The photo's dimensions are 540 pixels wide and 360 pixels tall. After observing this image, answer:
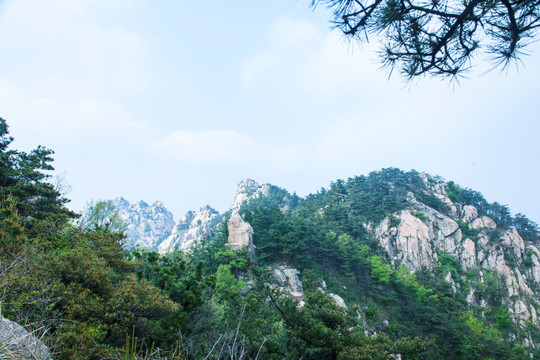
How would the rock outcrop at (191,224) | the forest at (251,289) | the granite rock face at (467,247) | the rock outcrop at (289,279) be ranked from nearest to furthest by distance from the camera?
the forest at (251,289), the rock outcrop at (289,279), the granite rock face at (467,247), the rock outcrop at (191,224)

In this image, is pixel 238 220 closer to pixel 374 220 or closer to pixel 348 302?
pixel 348 302

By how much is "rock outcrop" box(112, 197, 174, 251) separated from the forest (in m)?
60.8

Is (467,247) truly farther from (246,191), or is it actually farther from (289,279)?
(246,191)

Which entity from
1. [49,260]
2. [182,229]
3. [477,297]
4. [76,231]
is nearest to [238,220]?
[76,231]

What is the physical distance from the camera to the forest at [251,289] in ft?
14.3

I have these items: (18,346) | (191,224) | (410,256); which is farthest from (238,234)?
(191,224)

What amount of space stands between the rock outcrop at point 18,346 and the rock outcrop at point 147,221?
92.1 meters

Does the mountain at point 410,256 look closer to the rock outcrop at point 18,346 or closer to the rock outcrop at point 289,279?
the rock outcrop at point 289,279

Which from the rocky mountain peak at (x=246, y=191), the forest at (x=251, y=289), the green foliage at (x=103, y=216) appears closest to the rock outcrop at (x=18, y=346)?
the forest at (x=251, y=289)

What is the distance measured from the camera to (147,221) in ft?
313

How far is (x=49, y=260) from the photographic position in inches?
193

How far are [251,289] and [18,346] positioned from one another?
12.8 meters

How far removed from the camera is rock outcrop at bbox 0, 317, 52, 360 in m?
1.96

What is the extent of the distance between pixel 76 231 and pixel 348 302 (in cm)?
1934
